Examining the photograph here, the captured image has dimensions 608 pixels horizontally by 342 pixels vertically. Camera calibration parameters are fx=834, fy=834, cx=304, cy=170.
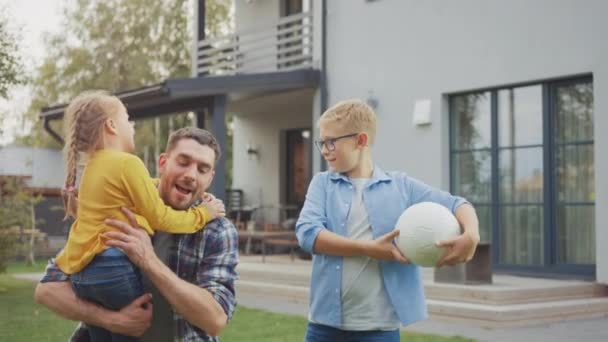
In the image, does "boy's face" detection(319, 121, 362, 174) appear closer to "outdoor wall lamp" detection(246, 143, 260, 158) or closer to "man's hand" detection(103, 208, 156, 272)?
"man's hand" detection(103, 208, 156, 272)

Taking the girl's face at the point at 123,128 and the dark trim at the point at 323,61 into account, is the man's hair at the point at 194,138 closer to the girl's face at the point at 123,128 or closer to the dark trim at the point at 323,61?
the girl's face at the point at 123,128

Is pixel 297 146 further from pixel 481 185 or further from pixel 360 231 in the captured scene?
pixel 360 231

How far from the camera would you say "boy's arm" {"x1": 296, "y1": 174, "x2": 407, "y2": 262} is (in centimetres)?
298

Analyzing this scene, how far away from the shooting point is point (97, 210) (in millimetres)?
2475

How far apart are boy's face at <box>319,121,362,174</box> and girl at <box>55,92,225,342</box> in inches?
28.4

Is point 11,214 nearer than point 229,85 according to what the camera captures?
Yes

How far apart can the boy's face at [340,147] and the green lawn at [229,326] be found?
4.13m

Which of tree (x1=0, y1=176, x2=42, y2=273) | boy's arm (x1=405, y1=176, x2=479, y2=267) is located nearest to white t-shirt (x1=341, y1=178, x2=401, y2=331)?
boy's arm (x1=405, y1=176, x2=479, y2=267)

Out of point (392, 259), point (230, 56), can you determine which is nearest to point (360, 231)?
point (392, 259)

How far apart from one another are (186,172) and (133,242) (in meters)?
0.27

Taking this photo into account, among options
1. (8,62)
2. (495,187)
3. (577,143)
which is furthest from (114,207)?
(8,62)

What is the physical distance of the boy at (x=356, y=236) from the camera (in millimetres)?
3129

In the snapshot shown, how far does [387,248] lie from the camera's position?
2979 mm

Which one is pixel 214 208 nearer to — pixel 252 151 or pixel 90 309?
pixel 90 309
